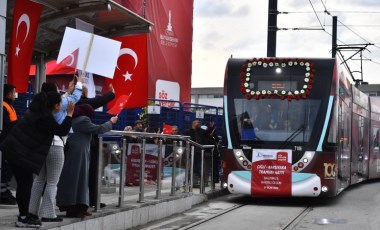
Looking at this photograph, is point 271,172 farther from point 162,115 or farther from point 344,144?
point 162,115

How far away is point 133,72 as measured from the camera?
1066 cm

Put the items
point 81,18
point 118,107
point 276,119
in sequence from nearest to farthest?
point 118,107
point 81,18
point 276,119

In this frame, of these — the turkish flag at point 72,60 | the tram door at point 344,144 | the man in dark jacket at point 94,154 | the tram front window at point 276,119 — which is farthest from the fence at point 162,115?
the turkish flag at point 72,60

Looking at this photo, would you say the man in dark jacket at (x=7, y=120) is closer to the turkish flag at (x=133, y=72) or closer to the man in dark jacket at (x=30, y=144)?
the man in dark jacket at (x=30, y=144)

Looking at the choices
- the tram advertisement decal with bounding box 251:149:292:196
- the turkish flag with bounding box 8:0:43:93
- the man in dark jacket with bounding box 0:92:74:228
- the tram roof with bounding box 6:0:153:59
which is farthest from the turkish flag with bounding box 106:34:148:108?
the tram advertisement decal with bounding box 251:149:292:196

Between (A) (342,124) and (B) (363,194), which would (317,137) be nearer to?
(A) (342,124)

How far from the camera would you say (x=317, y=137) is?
12922 mm

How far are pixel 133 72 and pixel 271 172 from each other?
4003mm

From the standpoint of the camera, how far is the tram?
1288cm

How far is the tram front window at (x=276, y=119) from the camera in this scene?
42.9 feet

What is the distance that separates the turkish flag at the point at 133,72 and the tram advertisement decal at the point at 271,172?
3.61m

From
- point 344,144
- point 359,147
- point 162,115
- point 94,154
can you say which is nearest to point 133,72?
point 94,154

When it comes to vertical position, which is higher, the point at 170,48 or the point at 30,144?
the point at 170,48

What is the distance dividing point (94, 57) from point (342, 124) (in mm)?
7924
